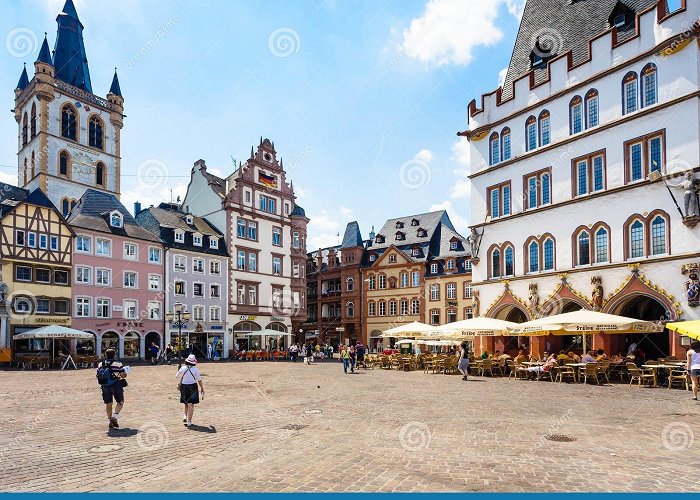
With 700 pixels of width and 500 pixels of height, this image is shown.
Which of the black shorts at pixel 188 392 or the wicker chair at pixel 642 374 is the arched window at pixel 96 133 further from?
the wicker chair at pixel 642 374

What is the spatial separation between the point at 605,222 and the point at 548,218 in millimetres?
3774

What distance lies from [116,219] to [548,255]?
34994 mm

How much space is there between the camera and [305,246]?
6531cm

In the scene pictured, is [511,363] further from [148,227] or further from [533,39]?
[148,227]

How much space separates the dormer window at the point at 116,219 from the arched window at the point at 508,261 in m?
31.9

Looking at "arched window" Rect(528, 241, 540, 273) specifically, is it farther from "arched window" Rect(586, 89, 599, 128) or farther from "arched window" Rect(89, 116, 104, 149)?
"arched window" Rect(89, 116, 104, 149)

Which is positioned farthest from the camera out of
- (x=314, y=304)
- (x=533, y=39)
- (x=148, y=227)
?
(x=314, y=304)

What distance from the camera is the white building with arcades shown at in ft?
87.8

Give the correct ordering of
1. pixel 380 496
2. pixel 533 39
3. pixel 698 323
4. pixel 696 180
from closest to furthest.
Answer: pixel 380 496
pixel 698 323
pixel 696 180
pixel 533 39

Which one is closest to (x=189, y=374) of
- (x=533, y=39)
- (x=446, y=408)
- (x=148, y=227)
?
(x=446, y=408)

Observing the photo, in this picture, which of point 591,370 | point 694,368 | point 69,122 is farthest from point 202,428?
point 69,122

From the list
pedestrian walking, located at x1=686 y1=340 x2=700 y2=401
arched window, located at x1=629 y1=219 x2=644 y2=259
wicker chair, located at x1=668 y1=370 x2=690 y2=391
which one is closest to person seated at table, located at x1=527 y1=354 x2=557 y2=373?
wicker chair, located at x1=668 y1=370 x2=690 y2=391

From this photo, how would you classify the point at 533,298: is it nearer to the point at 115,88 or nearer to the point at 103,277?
the point at 103,277

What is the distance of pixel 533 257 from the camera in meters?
34.2
